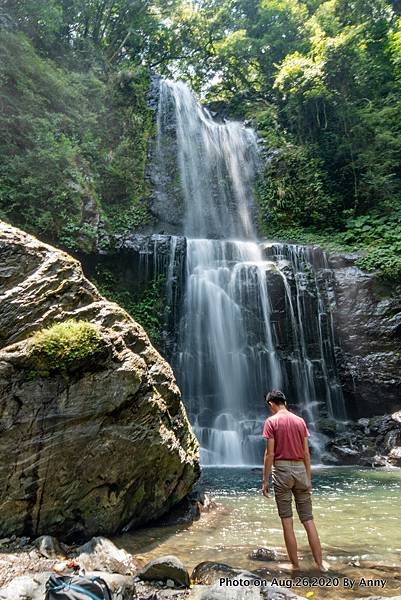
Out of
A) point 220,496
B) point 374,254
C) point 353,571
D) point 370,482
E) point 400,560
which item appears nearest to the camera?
point 353,571

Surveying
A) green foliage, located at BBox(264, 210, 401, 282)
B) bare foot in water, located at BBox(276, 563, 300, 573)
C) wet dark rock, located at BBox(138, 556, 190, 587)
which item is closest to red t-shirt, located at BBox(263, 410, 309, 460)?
bare foot in water, located at BBox(276, 563, 300, 573)

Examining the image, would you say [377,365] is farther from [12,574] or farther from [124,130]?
[124,130]

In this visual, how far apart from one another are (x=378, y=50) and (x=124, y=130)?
1414 cm

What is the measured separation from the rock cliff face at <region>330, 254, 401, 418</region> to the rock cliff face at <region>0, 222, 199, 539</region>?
9.78m

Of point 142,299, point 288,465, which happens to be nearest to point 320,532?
point 288,465

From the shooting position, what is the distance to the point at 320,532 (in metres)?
5.95

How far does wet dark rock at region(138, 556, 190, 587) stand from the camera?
4074 millimetres

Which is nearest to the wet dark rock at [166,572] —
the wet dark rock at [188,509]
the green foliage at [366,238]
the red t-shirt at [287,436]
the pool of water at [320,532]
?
the pool of water at [320,532]

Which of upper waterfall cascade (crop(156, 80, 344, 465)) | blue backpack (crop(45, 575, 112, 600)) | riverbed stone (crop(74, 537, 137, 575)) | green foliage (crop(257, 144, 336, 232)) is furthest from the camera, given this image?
green foliage (crop(257, 144, 336, 232))

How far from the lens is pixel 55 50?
19641 millimetres

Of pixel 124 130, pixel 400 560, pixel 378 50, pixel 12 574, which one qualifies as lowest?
pixel 400 560

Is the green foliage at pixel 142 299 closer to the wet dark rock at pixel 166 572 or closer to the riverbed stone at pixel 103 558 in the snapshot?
the riverbed stone at pixel 103 558

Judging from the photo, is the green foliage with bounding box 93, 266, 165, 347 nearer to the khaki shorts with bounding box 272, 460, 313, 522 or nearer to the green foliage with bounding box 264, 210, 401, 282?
the green foliage with bounding box 264, 210, 401, 282

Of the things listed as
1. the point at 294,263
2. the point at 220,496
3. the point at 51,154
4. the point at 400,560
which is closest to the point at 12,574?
the point at 400,560
